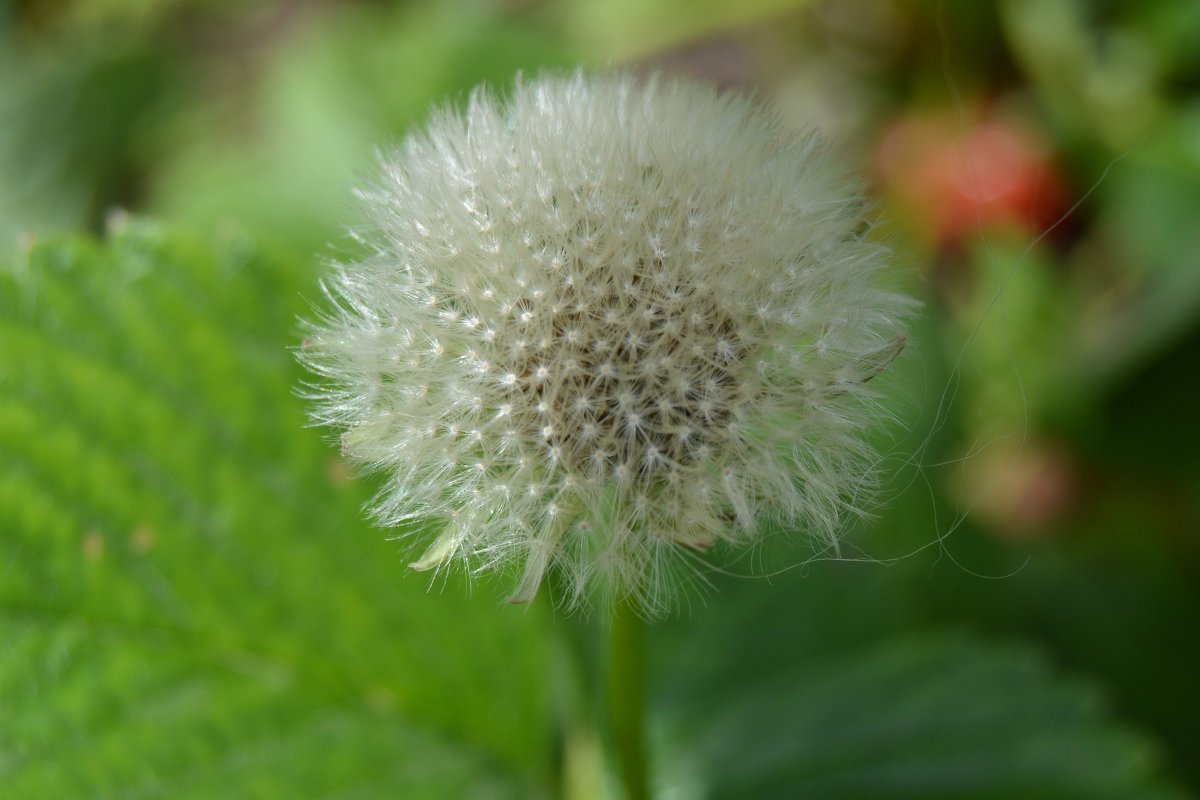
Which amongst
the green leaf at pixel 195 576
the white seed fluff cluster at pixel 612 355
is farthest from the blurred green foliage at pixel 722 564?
→ the white seed fluff cluster at pixel 612 355

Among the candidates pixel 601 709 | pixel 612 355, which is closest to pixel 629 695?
pixel 612 355

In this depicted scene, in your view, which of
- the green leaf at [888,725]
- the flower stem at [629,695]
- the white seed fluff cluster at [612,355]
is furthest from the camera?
the green leaf at [888,725]

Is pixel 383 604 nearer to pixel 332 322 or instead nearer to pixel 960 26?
pixel 332 322

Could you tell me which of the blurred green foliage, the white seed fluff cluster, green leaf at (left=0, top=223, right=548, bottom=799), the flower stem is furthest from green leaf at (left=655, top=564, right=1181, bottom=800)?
the white seed fluff cluster

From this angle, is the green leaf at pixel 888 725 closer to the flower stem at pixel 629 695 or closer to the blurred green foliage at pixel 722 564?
the blurred green foliage at pixel 722 564

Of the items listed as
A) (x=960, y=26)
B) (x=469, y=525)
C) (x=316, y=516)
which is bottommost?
(x=469, y=525)

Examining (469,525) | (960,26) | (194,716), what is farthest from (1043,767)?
(960,26)
